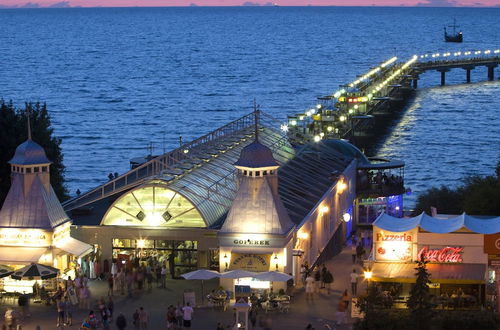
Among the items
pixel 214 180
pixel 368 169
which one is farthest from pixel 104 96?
pixel 214 180

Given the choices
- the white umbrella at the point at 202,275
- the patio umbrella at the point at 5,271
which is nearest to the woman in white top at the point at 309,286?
the white umbrella at the point at 202,275

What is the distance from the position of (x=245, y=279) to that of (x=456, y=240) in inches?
332

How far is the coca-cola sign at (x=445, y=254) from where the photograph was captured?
41.6m

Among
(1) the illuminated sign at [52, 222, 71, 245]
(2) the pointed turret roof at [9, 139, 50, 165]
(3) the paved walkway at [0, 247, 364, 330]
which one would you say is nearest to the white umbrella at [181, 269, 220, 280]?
(3) the paved walkway at [0, 247, 364, 330]

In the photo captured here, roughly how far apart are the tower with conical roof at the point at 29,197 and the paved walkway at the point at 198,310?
3515mm

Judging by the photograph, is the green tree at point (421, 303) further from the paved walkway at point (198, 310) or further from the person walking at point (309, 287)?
the person walking at point (309, 287)

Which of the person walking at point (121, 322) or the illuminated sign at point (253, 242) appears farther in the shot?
the illuminated sign at point (253, 242)

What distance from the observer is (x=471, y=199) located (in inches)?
2282

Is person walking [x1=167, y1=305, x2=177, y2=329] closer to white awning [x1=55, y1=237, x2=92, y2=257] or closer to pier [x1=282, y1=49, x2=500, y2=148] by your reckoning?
white awning [x1=55, y1=237, x2=92, y2=257]

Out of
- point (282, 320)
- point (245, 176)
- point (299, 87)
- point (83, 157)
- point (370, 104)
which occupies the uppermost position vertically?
point (299, 87)

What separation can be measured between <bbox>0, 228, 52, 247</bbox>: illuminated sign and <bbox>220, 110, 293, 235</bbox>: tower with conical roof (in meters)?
7.38

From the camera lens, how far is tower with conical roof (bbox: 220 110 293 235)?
4384 cm

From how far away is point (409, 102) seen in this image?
15425 cm

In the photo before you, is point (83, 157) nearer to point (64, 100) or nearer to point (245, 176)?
point (64, 100)
